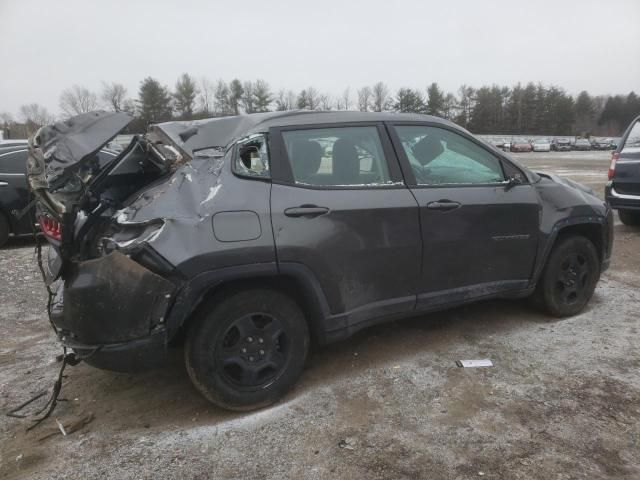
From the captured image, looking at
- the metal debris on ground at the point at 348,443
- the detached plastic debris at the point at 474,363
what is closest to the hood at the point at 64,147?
the metal debris on ground at the point at 348,443

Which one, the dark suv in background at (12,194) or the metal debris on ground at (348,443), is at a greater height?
the dark suv in background at (12,194)

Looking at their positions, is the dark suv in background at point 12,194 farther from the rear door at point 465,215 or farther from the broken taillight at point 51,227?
the rear door at point 465,215

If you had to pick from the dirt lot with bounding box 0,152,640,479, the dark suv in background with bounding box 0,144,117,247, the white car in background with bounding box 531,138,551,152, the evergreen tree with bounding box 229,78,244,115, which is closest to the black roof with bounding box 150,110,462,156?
the dirt lot with bounding box 0,152,640,479

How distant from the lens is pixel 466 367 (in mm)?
3238

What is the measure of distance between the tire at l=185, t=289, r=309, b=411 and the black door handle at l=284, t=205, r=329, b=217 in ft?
1.57

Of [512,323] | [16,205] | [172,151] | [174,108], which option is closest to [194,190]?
[172,151]

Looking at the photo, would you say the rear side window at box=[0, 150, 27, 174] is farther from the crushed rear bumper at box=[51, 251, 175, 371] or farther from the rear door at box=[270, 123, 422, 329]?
the rear door at box=[270, 123, 422, 329]

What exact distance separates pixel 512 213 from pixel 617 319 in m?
1.50

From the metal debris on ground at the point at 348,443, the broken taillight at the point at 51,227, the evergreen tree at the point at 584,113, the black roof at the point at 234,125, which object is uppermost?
the evergreen tree at the point at 584,113

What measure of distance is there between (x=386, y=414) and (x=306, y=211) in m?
1.28

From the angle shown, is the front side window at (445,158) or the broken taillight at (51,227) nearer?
the broken taillight at (51,227)

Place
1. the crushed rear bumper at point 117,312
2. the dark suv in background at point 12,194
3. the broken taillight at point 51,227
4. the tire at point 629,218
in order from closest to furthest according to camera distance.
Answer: the crushed rear bumper at point 117,312, the broken taillight at point 51,227, the dark suv in background at point 12,194, the tire at point 629,218

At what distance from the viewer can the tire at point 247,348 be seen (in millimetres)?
2588

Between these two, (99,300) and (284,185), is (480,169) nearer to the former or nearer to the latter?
(284,185)
